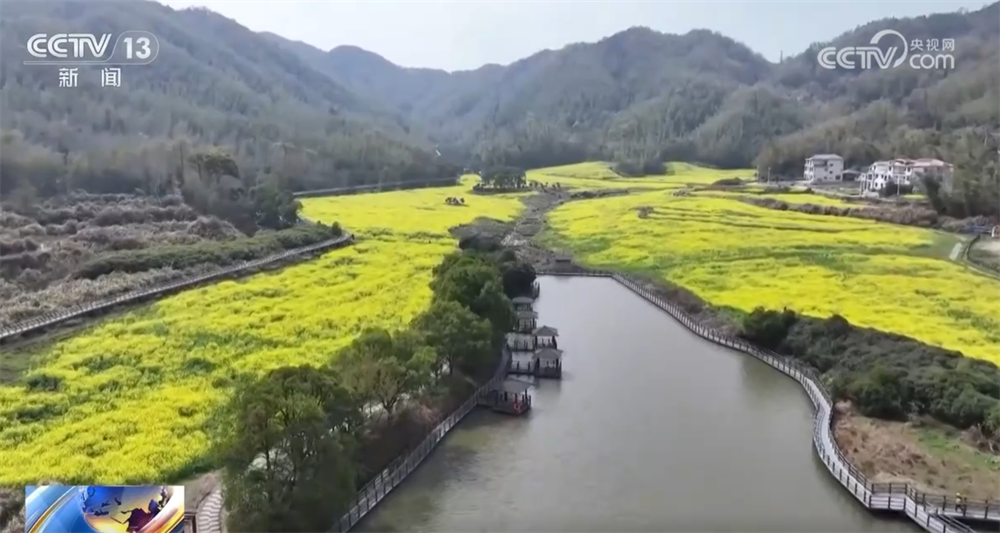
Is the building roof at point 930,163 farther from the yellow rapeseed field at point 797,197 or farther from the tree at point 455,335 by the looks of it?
the tree at point 455,335

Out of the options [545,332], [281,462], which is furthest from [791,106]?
[281,462]

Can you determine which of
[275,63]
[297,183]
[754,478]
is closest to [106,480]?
[754,478]

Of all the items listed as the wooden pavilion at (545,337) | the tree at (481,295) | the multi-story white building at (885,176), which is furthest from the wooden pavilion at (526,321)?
the multi-story white building at (885,176)

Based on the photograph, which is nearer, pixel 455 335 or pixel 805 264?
pixel 455 335

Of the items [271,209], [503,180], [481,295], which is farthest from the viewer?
[503,180]

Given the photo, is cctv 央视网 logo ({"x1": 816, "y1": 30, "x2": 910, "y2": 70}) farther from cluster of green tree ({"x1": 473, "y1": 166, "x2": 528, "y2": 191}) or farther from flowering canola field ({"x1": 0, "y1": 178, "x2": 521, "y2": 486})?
cluster of green tree ({"x1": 473, "y1": 166, "x2": 528, "y2": 191})

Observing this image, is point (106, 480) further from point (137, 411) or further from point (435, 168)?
point (435, 168)

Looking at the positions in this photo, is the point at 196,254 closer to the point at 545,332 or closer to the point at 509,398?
the point at 545,332

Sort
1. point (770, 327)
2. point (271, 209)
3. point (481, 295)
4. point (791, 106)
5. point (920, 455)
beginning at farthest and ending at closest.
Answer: point (791, 106), point (271, 209), point (770, 327), point (481, 295), point (920, 455)
